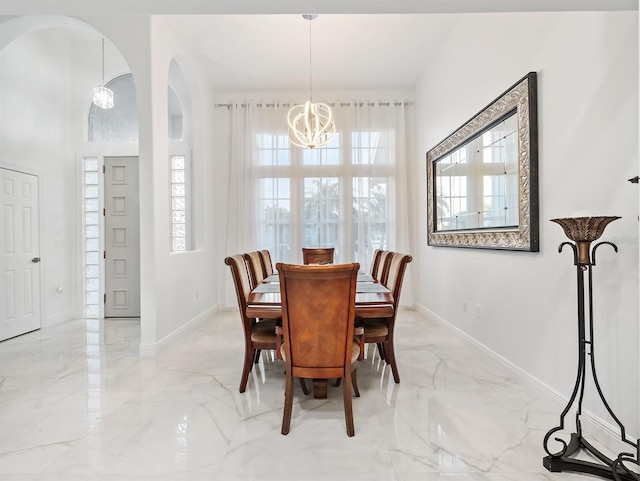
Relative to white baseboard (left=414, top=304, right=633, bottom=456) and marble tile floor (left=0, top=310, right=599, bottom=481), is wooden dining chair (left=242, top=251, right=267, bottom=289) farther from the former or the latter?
white baseboard (left=414, top=304, right=633, bottom=456)

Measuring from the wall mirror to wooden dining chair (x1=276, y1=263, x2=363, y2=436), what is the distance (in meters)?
1.41

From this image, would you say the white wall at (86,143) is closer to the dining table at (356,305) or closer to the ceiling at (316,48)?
the ceiling at (316,48)

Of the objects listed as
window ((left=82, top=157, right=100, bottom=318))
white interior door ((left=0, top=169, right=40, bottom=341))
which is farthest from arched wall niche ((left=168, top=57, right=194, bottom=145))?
white interior door ((left=0, top=169, right=40, bottom=341))

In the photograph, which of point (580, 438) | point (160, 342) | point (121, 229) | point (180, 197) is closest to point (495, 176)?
point (580, 438)

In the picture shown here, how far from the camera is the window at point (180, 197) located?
4824 mm

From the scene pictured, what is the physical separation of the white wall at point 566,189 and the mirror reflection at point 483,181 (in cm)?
27

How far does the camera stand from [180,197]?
4863 mm

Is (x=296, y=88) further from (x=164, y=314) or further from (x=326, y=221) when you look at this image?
(x=164, y=314)

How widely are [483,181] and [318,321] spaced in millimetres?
2088

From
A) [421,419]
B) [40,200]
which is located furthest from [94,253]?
[421,419]

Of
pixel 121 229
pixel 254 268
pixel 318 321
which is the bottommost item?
pixel 318 321

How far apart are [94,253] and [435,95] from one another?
4.76m

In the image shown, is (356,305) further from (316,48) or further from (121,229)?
(121,229)

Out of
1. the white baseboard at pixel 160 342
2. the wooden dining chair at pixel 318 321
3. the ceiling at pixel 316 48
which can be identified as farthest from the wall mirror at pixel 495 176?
the white baseboard at pixel 160 342
